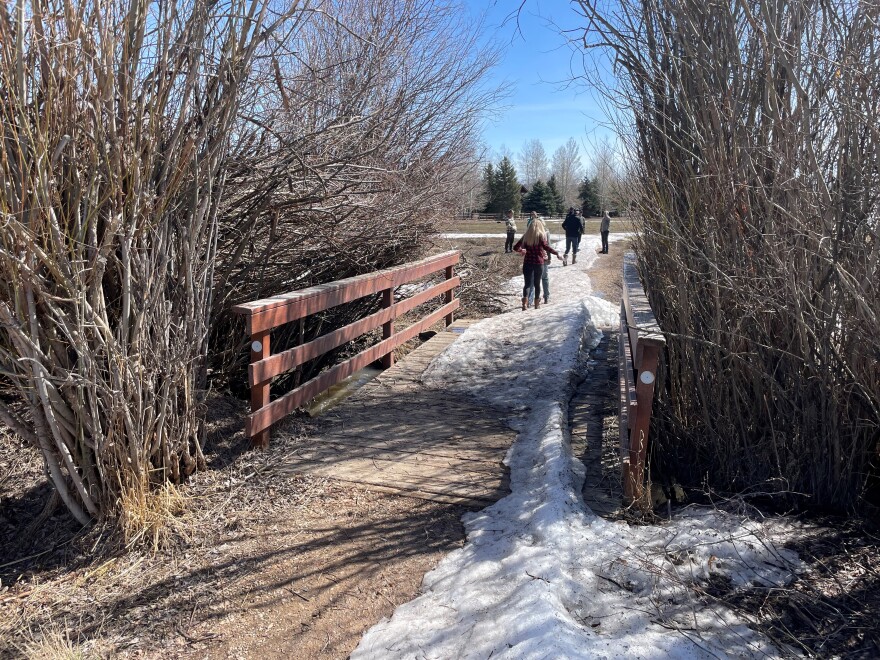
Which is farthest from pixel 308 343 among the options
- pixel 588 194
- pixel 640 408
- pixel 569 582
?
pixel 588 194

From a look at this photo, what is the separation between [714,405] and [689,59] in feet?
7.47

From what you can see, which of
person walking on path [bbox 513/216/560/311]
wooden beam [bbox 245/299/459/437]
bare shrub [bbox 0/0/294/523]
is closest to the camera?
bare shrub [bbox 0/0/294/523]

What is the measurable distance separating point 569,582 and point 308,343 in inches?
118

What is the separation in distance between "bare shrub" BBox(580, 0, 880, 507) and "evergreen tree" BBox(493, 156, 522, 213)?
44600 mm

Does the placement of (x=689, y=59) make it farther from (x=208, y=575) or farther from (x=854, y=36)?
(x=208, y=575)

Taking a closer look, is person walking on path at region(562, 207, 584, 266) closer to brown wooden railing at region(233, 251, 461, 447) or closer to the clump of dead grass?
brown wooden railing at region(233, 251, 461, 447)

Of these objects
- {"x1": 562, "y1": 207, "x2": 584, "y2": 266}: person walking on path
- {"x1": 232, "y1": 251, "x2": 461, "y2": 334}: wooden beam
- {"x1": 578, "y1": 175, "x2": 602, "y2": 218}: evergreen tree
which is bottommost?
{"x1": 232, "y1": 251, "x2": 461, "y2": 334}: wooden beam

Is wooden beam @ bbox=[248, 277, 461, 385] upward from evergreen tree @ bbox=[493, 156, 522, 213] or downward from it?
downward

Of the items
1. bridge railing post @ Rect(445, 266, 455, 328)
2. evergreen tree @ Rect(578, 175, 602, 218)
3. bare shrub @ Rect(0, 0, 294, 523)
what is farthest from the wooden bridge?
evergreen tree @ Rect(578, 175, 602, 218)

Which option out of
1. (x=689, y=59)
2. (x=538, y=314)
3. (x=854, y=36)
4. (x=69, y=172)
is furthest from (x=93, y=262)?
(x=538, y=314)

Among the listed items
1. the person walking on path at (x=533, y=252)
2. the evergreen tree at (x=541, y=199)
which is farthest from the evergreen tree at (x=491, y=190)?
the person walking on path at (x=533, y=252)

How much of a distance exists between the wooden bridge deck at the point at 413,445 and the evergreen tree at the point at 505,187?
43.4 metres

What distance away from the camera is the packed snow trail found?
2.71 metres

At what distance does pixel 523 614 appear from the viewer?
2.84 m
